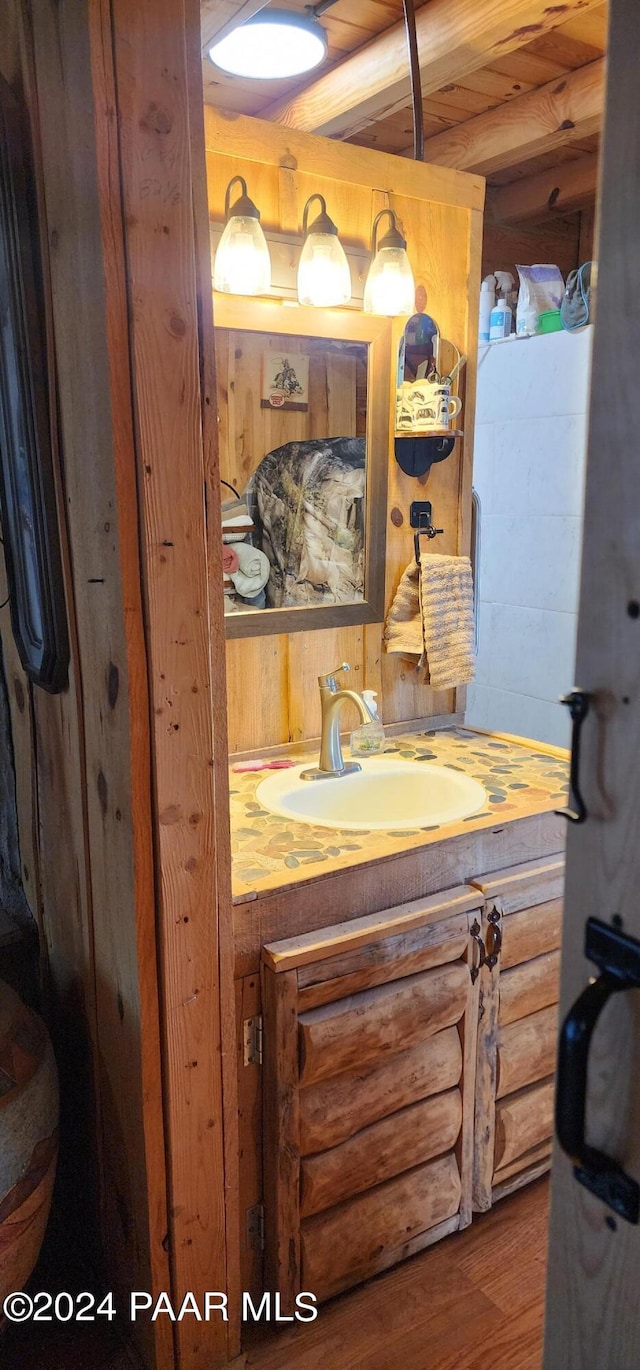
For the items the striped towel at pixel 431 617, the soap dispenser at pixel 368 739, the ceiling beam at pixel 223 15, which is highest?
the ceiling beam at pixel 223 15

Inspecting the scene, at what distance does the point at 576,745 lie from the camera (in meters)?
0.76

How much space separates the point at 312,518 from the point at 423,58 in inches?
38.3

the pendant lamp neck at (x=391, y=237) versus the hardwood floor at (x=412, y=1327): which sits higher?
the pendant lamp neck at (x=391, y=237)

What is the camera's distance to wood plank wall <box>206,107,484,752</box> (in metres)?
1.80

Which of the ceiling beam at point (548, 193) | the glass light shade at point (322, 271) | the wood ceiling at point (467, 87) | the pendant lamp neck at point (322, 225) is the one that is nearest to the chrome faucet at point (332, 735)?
the glass light shade at point (322, 271)

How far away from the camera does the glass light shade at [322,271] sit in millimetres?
1775

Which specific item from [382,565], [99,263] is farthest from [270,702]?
[99,263]

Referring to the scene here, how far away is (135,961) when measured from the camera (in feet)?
4.35

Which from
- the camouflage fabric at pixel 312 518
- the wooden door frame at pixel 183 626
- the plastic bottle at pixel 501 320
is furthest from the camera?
the plastic bottle at pixel 501 320

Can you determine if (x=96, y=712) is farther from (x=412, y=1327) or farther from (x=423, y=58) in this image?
(x=423, y=58)

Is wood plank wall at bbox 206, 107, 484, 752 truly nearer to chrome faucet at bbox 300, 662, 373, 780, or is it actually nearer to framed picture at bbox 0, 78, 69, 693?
chrome faucet at bbox 300, 662, 373, 780

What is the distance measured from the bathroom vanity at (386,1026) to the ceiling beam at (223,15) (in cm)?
137

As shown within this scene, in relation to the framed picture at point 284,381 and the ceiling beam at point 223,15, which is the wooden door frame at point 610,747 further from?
the framed picture at point 284,381

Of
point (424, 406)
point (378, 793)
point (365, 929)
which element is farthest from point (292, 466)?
point (365, 929)
